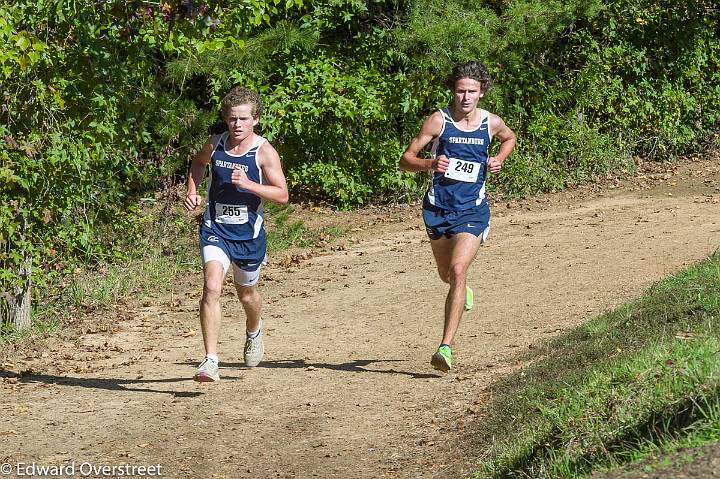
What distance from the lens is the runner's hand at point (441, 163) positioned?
7761 millimetres

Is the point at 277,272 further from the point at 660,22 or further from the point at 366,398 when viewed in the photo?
the point at 660,22

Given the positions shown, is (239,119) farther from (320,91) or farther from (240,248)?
(320,91)

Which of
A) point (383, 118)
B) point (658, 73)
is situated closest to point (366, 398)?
point (383, 118)

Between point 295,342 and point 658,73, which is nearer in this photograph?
point 295,342

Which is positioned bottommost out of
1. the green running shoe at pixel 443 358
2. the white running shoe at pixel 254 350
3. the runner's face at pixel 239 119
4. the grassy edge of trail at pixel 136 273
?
the grassy edge of trail at pixel 136 273

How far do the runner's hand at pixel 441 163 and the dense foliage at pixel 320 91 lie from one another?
252cm

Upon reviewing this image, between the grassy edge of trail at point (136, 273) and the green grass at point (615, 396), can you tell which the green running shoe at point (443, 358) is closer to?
the green grass at point (615, 396)

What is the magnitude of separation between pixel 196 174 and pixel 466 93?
1.79 meters

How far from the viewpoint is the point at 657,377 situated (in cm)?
549

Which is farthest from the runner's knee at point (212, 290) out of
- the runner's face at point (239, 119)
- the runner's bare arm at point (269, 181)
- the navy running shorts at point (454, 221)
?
the navy running shorts at point (454, 221)

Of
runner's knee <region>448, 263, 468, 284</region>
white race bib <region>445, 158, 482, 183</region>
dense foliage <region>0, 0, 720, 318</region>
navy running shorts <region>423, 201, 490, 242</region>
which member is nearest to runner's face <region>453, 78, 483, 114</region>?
white race bib <region>445, 158, 482, 183</region>

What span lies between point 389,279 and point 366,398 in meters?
4.16

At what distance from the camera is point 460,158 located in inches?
308

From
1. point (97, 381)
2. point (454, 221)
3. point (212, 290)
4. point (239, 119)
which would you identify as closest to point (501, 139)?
point (454, 221)
